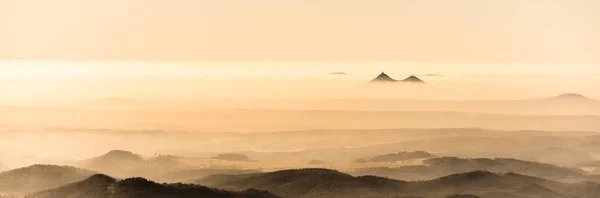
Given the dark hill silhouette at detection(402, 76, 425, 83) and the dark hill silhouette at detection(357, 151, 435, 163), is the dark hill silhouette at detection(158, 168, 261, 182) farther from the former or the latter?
the dark hill silhouette at detection(402, 76, 425, 83)

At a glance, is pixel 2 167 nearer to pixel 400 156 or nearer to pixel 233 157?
pixel 233 157

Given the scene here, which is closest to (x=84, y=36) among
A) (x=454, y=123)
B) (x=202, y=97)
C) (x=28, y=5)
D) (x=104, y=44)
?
(x=104, y=44)

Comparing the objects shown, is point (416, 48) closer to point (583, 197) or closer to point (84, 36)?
point (583, 197)

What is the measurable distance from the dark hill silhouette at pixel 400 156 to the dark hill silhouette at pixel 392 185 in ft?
0.26

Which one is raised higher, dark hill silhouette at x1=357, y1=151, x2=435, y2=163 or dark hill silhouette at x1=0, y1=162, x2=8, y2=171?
dark hill silhouette at x1=0, y1=162, x2=8, y2=171

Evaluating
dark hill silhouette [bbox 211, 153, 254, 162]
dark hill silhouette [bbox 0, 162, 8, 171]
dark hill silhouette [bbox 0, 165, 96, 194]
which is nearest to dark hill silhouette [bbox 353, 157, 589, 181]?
dark hill silhouette [bbox 211, 153, 254, 162]

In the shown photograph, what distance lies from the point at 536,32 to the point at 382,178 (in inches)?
37.2

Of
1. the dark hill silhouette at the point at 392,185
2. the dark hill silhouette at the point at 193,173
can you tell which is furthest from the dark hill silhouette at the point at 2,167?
the dark hill silhouette at the point at 392,185

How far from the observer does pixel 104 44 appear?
2.56 m

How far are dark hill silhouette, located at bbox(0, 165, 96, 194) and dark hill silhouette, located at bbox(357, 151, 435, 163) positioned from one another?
3.92 feet

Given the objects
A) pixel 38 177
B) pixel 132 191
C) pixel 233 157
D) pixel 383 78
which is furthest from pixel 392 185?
pixel 38 177

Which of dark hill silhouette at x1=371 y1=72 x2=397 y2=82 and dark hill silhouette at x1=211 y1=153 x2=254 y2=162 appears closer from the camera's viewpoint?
dark hill silhouette at x1=211 y1=153 x2=254 y2=162

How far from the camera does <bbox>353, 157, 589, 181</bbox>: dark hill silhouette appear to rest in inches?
97.3

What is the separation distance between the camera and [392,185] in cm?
244
